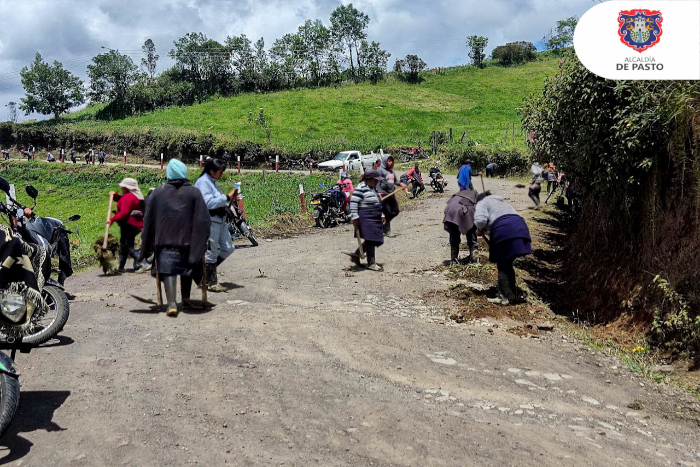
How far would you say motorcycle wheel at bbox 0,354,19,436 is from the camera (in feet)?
12.9

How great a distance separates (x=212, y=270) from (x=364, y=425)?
15.8 feet

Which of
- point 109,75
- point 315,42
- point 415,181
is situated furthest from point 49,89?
point 415,181

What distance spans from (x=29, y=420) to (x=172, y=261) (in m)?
2.96

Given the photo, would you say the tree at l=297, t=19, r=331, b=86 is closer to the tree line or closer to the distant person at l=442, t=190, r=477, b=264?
the tree line

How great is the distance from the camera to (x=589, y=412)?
17.3ft

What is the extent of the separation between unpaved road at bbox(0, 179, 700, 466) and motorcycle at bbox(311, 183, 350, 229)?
8819 mm

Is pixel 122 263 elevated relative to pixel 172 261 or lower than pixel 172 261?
lower

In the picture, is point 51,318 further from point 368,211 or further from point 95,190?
point 95,190

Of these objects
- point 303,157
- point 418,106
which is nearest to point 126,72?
point 418,106

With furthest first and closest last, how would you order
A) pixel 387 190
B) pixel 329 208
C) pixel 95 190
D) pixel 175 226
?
pixel 95 190 → pixel 329 208 → pixel 387 190 → pixel 175 226

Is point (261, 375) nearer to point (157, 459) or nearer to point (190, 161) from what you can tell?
point (157, 459)

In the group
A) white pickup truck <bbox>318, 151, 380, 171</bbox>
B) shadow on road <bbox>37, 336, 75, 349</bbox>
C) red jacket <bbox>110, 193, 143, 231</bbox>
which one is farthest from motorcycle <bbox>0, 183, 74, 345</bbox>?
white pickup truck <bbox>318, 151, 380, 171</bbox>

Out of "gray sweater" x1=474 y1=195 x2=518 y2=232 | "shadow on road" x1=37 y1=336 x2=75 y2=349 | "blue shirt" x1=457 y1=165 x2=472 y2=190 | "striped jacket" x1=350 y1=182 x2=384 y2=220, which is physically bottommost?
"shadow on road" x1=37 y1=336 x2=75 y2=349

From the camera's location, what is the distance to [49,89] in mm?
95688
